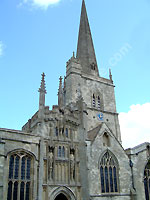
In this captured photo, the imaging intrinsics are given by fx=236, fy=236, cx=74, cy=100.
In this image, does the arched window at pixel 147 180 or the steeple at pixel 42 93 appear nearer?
the steeple at pixel 42 93

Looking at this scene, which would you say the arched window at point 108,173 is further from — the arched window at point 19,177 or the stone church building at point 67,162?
the arched window at point 19,177

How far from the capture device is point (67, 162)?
22375 millimetres

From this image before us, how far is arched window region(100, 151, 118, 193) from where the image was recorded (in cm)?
2342

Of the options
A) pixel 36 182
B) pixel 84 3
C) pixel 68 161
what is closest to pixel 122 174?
pixel 68 161

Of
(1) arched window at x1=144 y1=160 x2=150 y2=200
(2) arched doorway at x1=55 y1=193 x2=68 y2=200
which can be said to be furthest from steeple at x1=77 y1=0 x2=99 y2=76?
(2) arched doorway at x1=55 y1=193 x2=68 y2=200

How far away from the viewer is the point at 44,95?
79.4ft

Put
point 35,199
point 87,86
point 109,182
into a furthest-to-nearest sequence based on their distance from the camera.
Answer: point 87,86, point 109,182, point 35,199

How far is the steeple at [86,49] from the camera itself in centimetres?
3962

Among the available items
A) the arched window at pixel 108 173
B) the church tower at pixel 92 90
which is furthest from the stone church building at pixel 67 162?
the church tower at pixel 92 90

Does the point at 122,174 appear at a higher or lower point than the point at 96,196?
higher

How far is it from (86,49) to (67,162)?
80.5 ft

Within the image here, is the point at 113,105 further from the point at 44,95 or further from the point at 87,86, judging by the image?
the point at 44,95

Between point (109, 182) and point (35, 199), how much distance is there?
7925 millimetres

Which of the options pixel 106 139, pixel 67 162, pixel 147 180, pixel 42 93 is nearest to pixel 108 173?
pixel 106 139
